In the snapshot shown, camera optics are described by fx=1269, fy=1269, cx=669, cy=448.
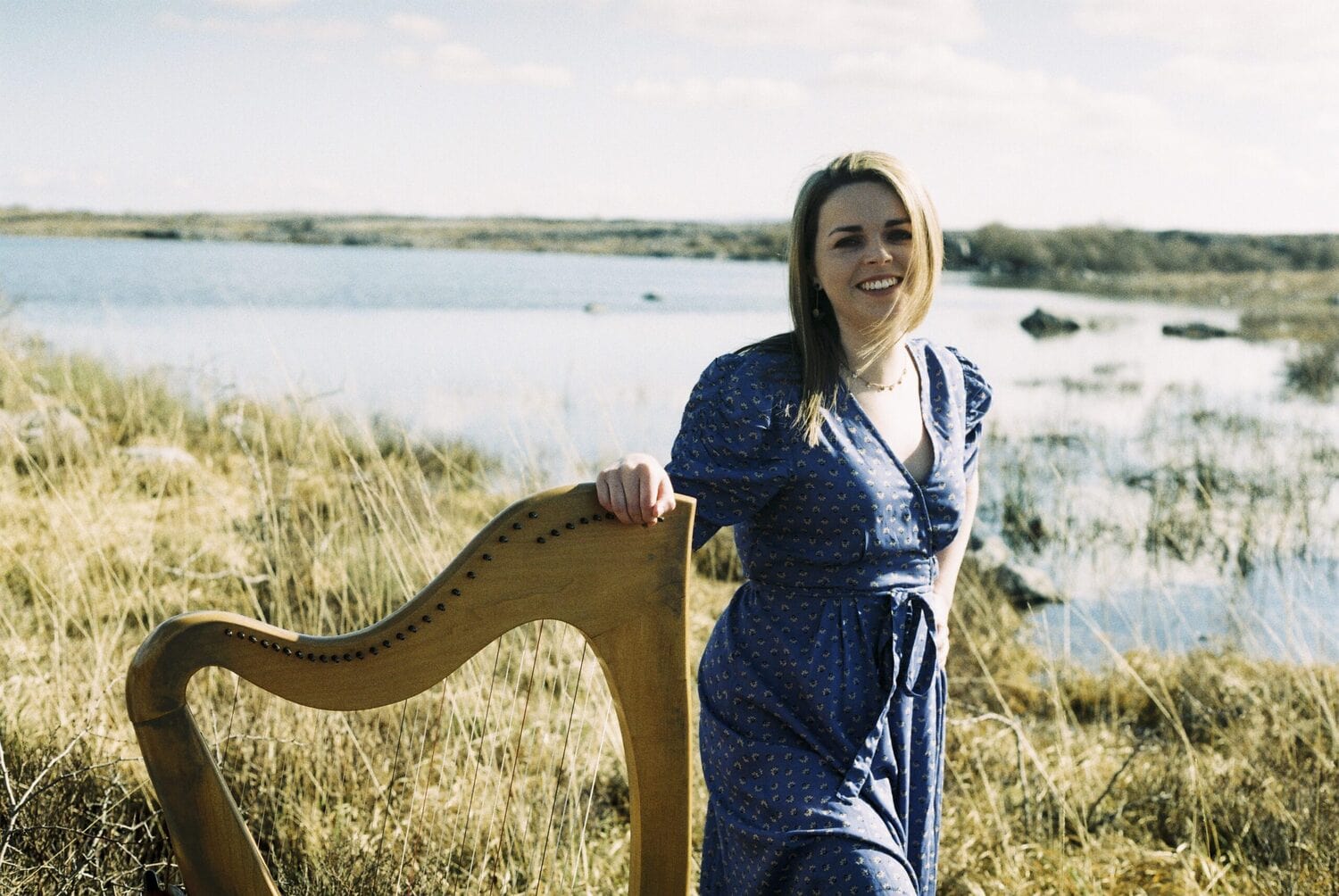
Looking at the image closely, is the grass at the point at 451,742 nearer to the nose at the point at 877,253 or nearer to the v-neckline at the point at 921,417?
the v-neckline at the point at 921,417

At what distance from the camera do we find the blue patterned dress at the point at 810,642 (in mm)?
1913

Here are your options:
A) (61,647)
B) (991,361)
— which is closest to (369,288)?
(991,361)

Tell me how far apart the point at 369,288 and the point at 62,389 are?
1832cm

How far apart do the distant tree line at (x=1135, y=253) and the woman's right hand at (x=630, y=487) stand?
39293mm

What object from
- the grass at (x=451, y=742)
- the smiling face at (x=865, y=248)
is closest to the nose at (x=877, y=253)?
the smiling face at (x=865, y=248)

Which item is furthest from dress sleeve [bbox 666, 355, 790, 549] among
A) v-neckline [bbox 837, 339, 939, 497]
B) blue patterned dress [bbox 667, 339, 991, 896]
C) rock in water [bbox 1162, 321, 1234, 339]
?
rock in water [bbox 1162, 321, 1234, 339]

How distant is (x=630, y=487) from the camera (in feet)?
5.47

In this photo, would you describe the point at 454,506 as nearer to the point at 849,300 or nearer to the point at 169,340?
the point at 849,300

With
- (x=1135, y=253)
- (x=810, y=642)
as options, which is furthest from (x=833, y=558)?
(x=1135, y=253)

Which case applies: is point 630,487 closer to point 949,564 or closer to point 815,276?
point 815,276

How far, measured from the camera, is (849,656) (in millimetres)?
1983

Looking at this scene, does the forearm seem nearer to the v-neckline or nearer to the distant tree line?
the v-neckline

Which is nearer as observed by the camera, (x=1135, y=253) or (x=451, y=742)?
(x=451, y=742)

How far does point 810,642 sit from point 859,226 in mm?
677
